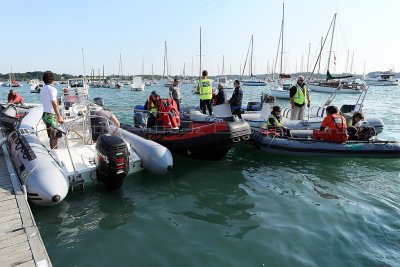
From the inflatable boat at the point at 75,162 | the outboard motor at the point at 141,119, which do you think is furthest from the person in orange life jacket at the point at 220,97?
the inflatable boat at the point at 75,162

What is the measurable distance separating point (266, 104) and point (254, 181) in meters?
4.62

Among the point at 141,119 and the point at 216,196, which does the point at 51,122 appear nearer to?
the point at 216,196

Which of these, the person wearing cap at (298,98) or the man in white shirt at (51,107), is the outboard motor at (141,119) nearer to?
the man in white shirt at (51,107)

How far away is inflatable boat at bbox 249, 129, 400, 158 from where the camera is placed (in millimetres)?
7668

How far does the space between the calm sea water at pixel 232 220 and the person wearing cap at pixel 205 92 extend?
435 centimetres

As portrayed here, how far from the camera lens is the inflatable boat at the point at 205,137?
22.4ft

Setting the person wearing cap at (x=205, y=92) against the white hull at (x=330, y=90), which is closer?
the person wearing cap at (x=205, y=92)

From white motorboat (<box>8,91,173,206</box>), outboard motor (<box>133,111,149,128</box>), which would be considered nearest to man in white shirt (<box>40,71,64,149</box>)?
white motorboat (<box>8,91,173,206</box>)

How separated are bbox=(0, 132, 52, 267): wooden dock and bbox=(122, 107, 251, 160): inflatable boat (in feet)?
11.1

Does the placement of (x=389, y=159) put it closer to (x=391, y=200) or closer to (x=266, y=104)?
(x=391, y=200)

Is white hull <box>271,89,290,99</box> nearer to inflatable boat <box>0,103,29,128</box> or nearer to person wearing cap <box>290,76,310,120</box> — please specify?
person wearing cap <box>290,76,310,120</box>

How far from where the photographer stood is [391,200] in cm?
561

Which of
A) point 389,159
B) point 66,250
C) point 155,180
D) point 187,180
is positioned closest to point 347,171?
point 389,159

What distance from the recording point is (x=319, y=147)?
787 centimetres
